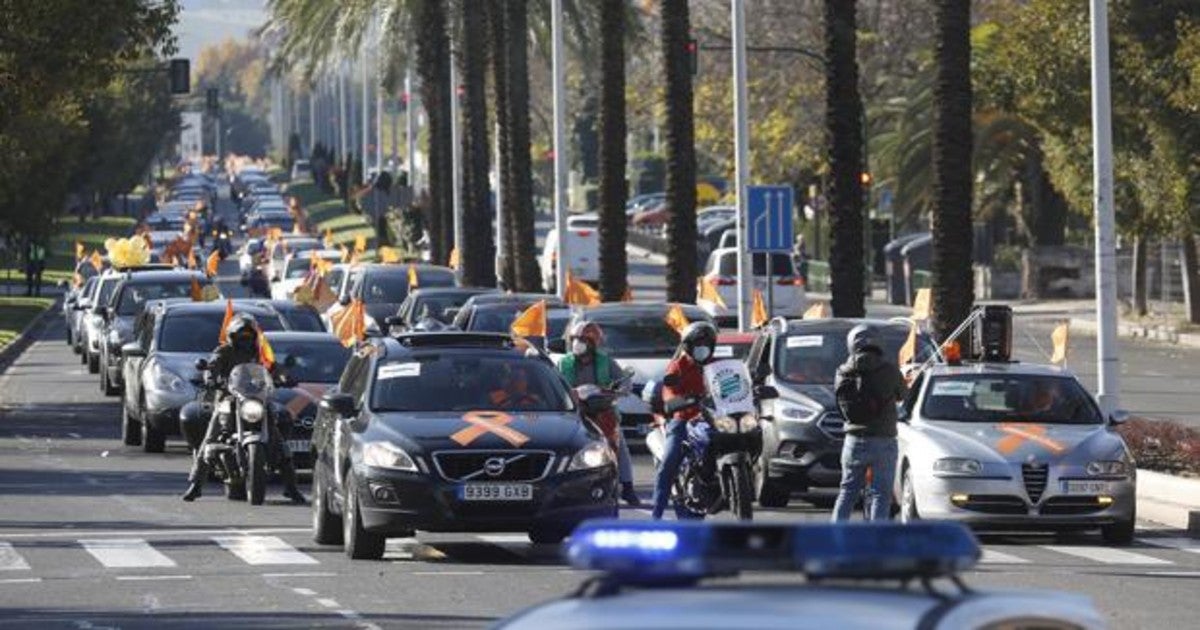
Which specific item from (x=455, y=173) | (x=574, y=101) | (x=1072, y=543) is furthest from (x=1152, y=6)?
(x=574, y=101)

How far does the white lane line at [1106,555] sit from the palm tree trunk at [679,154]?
928 inches

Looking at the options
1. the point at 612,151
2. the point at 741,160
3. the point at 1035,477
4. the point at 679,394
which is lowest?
the point at 1035,477

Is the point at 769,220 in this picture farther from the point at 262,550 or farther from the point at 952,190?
the point at 262,550

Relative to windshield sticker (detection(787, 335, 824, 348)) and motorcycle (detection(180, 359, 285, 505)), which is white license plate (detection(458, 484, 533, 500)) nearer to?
motorcycle (detection(180, 359, 285, 505))

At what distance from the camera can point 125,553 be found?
20875 mm

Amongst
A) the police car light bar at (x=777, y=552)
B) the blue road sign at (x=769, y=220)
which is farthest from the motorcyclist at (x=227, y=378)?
the police car light bar at (x=777, y=552)

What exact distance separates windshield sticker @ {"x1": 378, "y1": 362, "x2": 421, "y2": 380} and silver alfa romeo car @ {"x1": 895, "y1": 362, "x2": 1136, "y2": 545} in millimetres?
3717

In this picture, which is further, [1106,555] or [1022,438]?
[1022,438]

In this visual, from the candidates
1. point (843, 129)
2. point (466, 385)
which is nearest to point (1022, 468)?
point (466, 385)

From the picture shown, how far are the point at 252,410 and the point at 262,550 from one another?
162 inches

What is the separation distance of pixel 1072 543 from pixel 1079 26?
37128 millimetres

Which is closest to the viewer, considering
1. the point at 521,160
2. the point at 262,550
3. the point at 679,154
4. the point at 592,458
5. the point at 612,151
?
the point at 592,458

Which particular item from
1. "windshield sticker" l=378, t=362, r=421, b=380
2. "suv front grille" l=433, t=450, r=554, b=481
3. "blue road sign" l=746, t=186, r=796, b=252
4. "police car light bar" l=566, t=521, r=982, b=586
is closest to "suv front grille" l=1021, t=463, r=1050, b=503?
"suv front grille" l=433, t=450, r=554, b=481

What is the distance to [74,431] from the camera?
123ft
